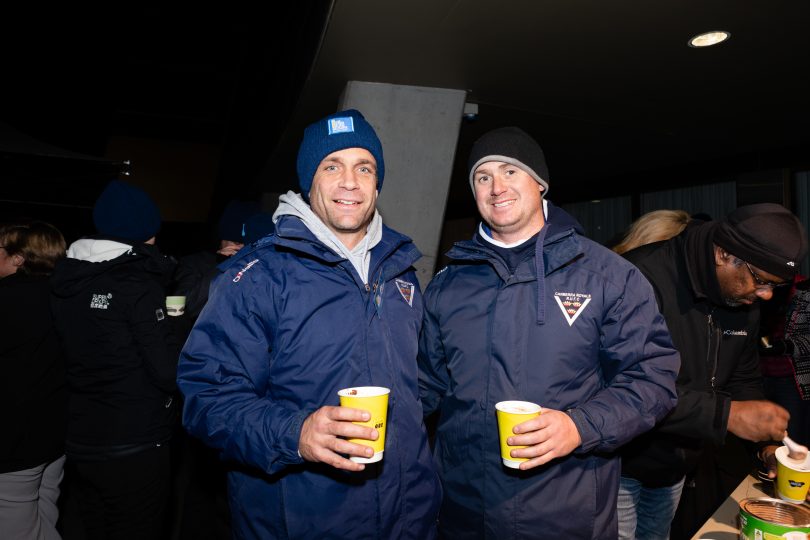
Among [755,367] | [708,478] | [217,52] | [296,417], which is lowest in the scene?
[708,478]

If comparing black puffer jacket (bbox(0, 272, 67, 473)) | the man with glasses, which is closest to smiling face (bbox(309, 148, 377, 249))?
the man with glasses

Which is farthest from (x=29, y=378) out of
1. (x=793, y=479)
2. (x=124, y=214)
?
(x=793, y=479)

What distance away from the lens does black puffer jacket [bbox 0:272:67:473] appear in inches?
90.1

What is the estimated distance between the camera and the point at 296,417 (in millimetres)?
1272

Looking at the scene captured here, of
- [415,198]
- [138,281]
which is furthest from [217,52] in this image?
[138,281]

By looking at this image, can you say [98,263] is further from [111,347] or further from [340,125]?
[340,125]

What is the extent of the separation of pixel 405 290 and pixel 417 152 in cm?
259

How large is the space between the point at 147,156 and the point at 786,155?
12.9 metres

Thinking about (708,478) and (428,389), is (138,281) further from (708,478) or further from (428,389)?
(708,478)

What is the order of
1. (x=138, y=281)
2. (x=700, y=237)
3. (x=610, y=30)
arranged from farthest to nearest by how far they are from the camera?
(x=610, y=30) → (x=138, y=281) → (x=700, y=237)

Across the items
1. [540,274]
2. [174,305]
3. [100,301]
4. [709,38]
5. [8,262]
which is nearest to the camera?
[540,274]

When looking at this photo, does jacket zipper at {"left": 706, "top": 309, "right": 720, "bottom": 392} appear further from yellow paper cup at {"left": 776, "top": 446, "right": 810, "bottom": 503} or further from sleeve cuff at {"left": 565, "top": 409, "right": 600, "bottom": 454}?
sleeve cuff at {"left": 565, "top": 409, "right": 600, "bottom": 454}

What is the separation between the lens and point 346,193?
1669 millimetres

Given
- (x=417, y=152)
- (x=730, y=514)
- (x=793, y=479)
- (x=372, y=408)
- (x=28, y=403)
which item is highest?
(x=417, y=152)
